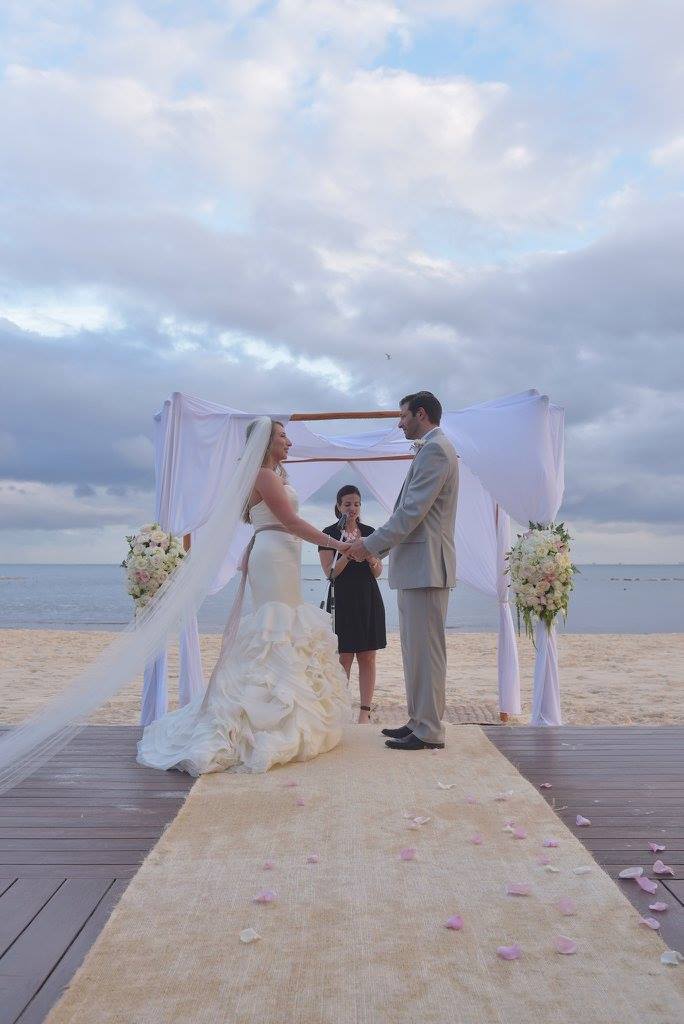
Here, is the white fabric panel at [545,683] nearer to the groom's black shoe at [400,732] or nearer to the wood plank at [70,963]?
the groom's black shoe at [400,732]

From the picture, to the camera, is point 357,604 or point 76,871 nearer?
point 76,871

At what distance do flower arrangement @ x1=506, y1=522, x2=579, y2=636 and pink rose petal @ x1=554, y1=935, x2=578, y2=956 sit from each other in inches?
141

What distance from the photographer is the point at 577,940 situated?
7.16 feet

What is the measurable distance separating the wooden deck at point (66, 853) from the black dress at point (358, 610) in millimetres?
1781

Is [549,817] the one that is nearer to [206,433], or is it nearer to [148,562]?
[148,562]

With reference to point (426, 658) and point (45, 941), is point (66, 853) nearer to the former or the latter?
point (45, 941)

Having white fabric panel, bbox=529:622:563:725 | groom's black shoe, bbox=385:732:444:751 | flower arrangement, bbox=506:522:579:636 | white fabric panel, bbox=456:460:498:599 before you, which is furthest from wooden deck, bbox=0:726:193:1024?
white fabric panel, bbox=456:460:498:599

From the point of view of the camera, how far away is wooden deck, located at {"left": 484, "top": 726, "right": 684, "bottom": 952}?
8.80ft

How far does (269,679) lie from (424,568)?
3.43 ft

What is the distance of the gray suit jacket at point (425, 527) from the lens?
4484 mm

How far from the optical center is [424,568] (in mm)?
4492

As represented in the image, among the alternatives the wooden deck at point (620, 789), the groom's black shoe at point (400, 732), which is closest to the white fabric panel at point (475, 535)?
the wooden deck at point (620, 789)

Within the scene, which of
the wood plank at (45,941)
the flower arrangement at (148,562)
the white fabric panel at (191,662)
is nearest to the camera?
the wood plank at (45,941)

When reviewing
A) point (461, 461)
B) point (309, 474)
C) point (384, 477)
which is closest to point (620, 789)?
point (461, 461)
